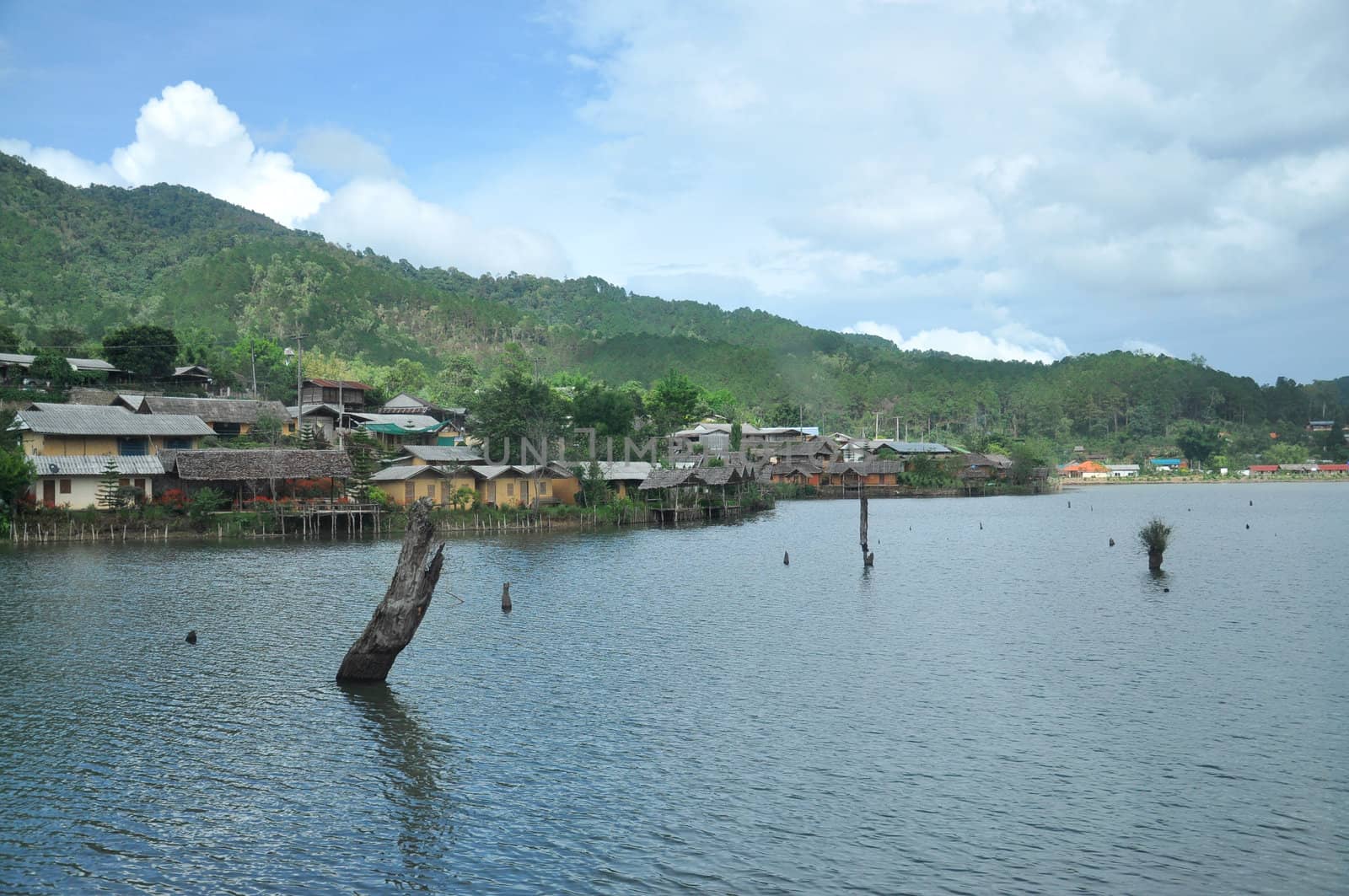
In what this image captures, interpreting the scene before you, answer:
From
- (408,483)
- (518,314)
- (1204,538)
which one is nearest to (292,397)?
(408,483)

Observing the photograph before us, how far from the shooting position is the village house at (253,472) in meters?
55.9

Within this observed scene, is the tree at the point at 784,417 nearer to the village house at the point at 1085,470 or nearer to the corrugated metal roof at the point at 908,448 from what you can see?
the corrugated metal roof at the point at 908,448

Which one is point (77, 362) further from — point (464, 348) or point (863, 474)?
point (464, 348)

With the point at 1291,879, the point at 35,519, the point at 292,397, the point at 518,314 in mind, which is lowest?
the point at 1291,879

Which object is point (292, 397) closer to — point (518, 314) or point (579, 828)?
point (579, 828)

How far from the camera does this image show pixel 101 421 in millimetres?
58188

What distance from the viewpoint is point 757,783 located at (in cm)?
1620

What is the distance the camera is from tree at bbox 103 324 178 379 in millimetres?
76312

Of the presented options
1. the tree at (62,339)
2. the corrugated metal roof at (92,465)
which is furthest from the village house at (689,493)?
the tree at (62,339)

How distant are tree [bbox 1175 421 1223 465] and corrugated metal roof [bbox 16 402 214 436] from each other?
448ft

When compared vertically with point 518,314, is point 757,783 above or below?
below

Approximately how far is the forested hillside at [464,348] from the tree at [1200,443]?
2716mm

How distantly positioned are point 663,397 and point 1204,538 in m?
66.5

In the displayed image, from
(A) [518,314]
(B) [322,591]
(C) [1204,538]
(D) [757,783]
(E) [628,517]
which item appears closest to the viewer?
(D) [757,783]
